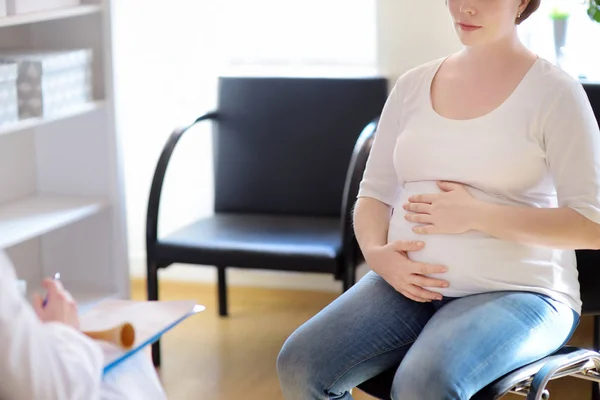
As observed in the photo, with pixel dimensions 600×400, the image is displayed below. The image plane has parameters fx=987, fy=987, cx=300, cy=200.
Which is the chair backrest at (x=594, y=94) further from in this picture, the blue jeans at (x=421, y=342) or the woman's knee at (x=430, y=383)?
the woman's knee at (x=430, y=383)

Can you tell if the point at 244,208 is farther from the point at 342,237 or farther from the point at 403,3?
the point at 403,3

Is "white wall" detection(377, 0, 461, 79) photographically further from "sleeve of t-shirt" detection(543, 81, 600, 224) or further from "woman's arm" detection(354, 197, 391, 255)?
"sleeve of t-shirt" detection(543, 81, 600, 224)

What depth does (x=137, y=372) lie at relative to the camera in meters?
1.42

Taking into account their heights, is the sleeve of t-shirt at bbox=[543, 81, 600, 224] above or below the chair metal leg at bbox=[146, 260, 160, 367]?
above

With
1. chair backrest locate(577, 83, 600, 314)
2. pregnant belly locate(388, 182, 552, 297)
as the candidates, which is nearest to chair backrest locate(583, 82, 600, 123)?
chair backrest locate(577, 83, 600, 314)

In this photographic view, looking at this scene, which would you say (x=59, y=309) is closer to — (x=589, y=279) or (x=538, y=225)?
(x=538, y=225)

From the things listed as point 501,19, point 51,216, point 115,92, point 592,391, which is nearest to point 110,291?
point 51,216

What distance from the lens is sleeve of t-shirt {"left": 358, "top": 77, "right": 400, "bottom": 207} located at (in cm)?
203

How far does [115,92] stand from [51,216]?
1.38 ft

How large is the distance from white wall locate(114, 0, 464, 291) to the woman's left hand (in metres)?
1.36

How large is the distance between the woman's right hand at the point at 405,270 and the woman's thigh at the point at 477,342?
5 centimetres

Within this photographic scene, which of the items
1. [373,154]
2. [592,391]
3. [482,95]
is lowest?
[592,391]

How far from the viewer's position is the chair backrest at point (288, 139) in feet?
9.80

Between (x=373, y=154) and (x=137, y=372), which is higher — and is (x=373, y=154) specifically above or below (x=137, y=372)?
above
